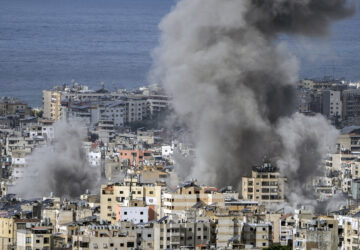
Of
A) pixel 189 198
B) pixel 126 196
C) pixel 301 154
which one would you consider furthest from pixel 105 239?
pixel 301 154

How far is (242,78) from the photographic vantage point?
51.1m

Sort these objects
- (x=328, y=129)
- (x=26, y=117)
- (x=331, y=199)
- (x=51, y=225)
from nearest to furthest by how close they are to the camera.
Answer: (x=51, y=225), (x=331, y=199), (x=328, y=129), (x=26, y=117)

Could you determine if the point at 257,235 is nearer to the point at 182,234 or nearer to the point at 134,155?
the point at 182,234

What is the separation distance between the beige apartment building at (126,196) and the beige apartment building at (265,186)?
2432 mm

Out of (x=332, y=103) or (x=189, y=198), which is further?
(x=332, y=103)

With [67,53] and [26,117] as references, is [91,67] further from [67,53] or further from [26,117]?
[26,117]

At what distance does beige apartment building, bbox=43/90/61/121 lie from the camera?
75.2m

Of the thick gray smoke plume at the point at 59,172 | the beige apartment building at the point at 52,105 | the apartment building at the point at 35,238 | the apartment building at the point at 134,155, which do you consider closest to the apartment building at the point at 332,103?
the beige apartment building at the point at 52,105

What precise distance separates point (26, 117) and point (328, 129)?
55.5ft

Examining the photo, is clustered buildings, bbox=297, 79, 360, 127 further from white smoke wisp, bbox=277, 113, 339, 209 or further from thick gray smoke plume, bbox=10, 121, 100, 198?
white smoke wisp, bbox=277, 113, 339, 209

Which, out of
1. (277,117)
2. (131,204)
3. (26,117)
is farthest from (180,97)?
(26,117)

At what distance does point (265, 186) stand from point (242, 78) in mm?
5042

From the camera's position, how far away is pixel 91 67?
108 metres

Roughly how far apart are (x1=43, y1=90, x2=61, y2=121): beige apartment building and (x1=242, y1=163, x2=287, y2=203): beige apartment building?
87.3ft
